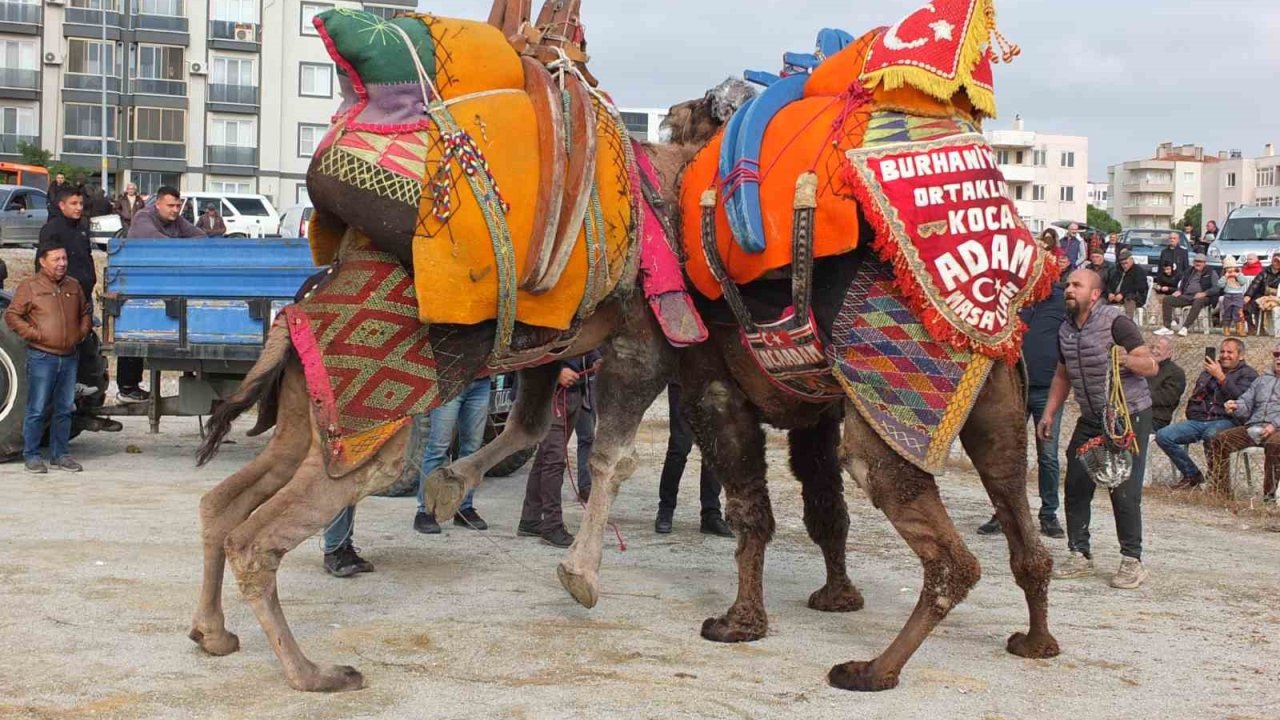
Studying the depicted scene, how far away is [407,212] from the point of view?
4762 millimetres

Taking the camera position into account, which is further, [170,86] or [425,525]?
[170,86]

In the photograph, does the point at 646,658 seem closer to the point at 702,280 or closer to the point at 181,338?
the point at 702,280

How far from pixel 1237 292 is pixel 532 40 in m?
16.9

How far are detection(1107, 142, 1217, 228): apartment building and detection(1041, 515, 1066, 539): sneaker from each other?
11969 cm

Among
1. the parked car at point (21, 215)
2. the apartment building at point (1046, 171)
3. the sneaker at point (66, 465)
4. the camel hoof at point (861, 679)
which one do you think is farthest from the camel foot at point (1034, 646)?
the apartment building at point (1046, 171)

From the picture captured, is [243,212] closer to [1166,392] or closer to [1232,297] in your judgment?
[1232,297]

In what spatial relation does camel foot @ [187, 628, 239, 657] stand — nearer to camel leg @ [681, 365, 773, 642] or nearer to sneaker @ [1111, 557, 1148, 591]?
camel leg @ [681, 365, 773, 642]

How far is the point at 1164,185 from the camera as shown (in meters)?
122

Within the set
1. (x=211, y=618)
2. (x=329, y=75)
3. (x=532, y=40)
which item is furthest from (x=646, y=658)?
(x=329, y=75)

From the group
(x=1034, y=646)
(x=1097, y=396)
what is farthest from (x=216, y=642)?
(x=1097, y=396)

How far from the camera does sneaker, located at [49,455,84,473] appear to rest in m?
10.3

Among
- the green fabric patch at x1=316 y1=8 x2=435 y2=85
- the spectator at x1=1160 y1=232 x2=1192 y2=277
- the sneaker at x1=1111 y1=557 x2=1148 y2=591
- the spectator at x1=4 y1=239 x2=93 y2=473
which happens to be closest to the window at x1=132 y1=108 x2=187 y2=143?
the spectator at x1=1160 y1=232 x2=1192 y2=277

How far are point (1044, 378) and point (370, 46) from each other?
20.9ft

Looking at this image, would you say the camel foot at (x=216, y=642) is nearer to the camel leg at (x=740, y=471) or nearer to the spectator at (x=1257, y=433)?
the camel leg at (x=740, y=471)
